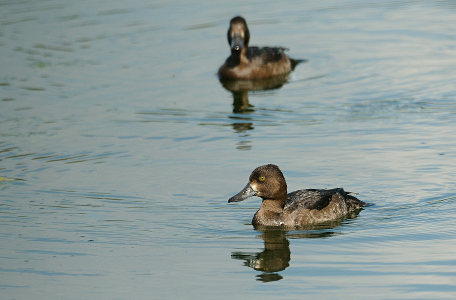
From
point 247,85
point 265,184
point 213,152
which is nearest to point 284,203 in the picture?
point 265,184

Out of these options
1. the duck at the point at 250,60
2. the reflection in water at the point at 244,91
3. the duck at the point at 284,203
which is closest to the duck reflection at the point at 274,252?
the duck at the point at 284,203

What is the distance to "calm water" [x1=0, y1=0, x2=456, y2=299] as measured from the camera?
10.6 meters

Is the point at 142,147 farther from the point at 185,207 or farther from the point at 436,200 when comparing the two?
the point at 436,200

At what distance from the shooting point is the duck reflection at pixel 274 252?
10.8 metres

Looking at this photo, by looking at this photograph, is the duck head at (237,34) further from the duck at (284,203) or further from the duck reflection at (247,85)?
the duck at (284,203)

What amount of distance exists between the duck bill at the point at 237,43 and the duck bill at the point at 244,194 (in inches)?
359

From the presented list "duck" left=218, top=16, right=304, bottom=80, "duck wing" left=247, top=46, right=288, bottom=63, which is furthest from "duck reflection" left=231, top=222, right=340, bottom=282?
"duck wing" left=247, top=46, right=288, bottom=63

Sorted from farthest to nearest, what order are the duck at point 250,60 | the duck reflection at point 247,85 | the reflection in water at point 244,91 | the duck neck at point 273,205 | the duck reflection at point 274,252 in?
the duck at point 250,60, the duck reflection at point 247,85, the reflection in water at point 244,91, the duck neck at point 273,205, the duck reflection at point 274,252

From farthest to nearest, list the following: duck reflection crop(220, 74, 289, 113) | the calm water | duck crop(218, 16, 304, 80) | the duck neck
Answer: duck crop(218, 16, 304, 80) → duck reflection crop(220, 74, 289, 113) → the duck neck → the calm water

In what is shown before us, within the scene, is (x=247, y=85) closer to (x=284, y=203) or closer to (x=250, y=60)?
(x=250, y=60)

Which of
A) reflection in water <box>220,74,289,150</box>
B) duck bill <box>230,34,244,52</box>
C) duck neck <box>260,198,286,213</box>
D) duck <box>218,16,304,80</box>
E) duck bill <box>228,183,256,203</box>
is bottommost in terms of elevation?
duck neck <box>260,198,286,213</box>

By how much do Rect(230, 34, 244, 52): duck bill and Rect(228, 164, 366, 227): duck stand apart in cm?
904

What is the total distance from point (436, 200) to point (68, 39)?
44.1 ft

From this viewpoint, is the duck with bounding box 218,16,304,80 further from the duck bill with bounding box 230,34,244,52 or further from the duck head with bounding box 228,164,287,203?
the duck head with bounding box 228,164,287,203
